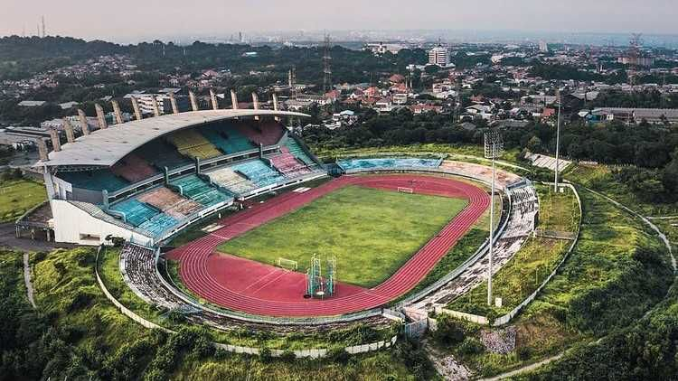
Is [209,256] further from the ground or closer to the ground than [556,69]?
closer to the ground

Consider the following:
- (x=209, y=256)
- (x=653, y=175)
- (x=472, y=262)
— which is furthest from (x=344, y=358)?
(x=653, y=175)

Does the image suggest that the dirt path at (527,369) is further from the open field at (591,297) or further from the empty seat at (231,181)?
the empty seat at (231,181)

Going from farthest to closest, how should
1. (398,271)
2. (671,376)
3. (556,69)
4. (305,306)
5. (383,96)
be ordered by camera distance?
(556,69) < (383,96) < (398,271) < (305,306) < (671,376)

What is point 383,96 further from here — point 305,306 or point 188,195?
point 305,306

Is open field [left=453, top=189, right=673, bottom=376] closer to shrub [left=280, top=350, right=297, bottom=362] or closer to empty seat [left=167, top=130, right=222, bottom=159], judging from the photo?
shrub [left=280, top=350, right=297, bottom=362]

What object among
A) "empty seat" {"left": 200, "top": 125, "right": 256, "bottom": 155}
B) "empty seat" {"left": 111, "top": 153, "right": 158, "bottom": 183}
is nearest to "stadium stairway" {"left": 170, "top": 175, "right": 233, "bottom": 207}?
"empty seat" {"left": 111, "top": 153, "right": 158, "bottom": 183}

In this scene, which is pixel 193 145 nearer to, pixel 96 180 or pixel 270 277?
pixel 96 180
